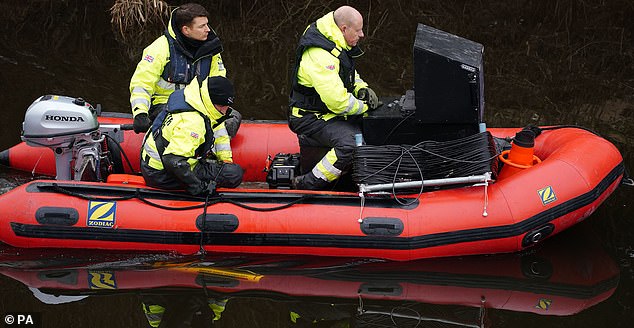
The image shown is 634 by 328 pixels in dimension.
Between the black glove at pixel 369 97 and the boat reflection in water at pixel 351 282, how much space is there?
0.96m

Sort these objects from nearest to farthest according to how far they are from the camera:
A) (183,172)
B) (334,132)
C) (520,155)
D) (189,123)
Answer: (189,123) → (183,172) → (334,132) → (520,155)

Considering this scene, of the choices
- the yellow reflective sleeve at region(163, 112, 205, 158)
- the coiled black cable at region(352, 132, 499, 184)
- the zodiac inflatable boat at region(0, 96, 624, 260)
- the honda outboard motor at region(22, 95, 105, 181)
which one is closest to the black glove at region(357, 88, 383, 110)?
the coiled black cable at region(352, 132, 499, 184)

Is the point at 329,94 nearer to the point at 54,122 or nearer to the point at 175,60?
A: the point at 175,60

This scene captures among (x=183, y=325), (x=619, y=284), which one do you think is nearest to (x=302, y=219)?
(x=183, y=325)

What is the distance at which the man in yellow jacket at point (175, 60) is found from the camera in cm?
548

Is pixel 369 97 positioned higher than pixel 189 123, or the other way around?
pixel 369 97

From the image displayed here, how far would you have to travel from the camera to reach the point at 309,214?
5270mm

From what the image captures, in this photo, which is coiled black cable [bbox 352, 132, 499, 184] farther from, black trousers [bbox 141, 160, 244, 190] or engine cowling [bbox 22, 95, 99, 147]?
engine cowling [bbox 22, 95, 99, 147]

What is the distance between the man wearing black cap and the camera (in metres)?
4.92

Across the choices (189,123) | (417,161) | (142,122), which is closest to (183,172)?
(189,123)

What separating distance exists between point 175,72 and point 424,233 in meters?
1.89

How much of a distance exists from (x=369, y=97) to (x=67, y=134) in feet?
6.21

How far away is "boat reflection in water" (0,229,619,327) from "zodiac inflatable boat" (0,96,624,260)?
9 centimetres

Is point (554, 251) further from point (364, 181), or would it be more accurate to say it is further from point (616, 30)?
point (616, 30)
